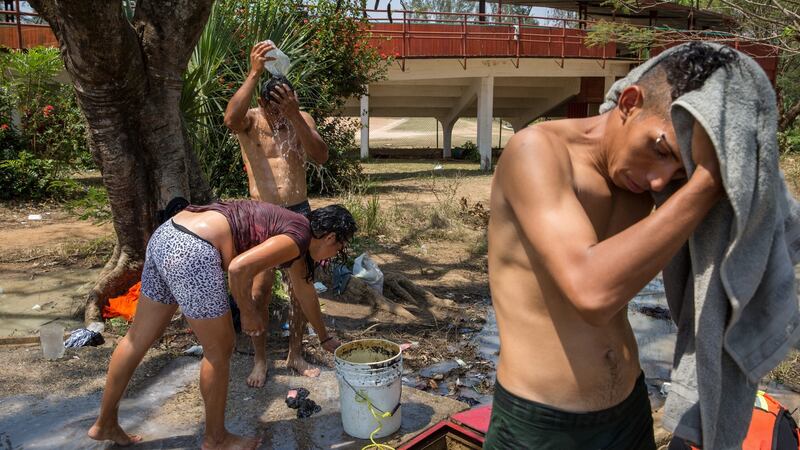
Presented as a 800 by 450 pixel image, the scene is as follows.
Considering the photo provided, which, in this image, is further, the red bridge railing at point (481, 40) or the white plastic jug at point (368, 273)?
the red bridge railing at point (481, 40)

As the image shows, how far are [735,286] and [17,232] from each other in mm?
8476

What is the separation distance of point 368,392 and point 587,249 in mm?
2062

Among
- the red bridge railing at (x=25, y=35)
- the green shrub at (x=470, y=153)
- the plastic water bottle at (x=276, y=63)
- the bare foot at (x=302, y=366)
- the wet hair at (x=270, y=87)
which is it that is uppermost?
the red bridge railing at (x=25, y=35)

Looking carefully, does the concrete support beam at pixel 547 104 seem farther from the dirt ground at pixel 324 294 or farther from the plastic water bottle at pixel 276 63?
the plastic water bottle at pixel 276 63

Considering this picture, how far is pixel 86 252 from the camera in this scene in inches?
271

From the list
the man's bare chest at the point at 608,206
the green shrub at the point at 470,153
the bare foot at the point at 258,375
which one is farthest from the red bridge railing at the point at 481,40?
the man's bare chest at the point at 608,206

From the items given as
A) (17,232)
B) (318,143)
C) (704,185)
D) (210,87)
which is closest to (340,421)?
(318,143)

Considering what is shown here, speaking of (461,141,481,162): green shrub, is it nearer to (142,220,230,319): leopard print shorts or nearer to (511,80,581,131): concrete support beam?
(511,80,581,131): concrete support beam

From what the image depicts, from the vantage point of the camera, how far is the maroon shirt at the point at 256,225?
2994mm

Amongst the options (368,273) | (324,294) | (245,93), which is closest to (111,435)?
(245,93)

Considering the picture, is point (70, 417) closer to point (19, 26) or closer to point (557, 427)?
point (557, 427)

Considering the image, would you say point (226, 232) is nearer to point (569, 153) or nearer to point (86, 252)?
point (569, 153)

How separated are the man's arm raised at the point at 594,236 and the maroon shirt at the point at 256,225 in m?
1.75

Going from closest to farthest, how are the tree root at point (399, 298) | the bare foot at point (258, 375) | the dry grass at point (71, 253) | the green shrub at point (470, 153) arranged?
the bare foot at point (258, 375)
the tree root at point (399, 298)
the dry grass at point (71, 253)
the green shrub at point (470, 153)
